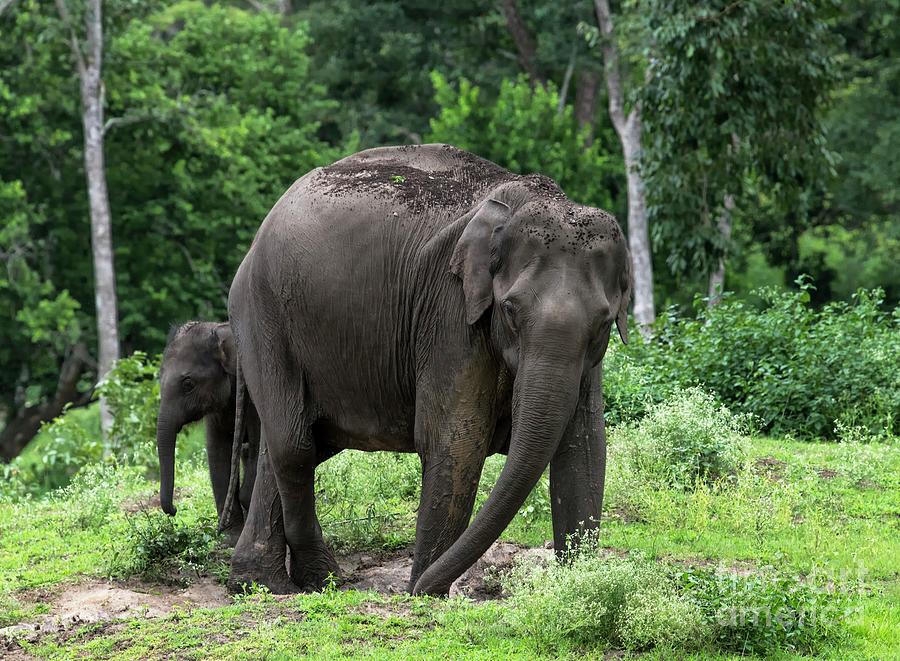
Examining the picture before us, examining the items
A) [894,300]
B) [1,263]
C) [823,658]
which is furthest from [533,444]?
[894,300]

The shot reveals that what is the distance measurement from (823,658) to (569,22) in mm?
28518

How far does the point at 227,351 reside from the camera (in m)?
10.8

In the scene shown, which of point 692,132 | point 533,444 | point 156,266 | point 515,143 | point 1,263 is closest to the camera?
point 533,444

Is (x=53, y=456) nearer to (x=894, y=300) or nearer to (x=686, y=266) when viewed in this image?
(x=686, y=266)

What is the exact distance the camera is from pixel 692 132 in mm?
19938

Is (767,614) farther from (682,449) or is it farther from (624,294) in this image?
(682,449)

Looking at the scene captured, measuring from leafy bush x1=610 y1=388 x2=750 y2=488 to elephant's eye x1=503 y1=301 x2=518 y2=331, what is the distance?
3.75 m

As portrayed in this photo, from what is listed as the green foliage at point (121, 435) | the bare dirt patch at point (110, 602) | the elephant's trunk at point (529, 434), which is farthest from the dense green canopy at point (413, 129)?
the elephant's trunk at point (529, 434)

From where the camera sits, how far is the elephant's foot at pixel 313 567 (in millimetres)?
9273

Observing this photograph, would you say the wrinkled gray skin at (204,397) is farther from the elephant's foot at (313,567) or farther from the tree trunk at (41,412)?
the tree trunk at (41,412)

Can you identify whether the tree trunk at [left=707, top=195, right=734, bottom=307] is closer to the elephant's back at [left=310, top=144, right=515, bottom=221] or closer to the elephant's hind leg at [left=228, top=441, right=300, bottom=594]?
the elephant's hind leg at [left=228, top=441, right=300, bottom=594]

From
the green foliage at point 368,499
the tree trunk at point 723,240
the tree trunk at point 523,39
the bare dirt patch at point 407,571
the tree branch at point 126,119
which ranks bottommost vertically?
the bare dirt patch at point 407,571

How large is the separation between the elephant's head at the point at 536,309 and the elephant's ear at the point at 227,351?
3832 millimetres

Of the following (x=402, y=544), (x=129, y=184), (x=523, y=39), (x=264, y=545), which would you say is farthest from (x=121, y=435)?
(x=523, y=39)
